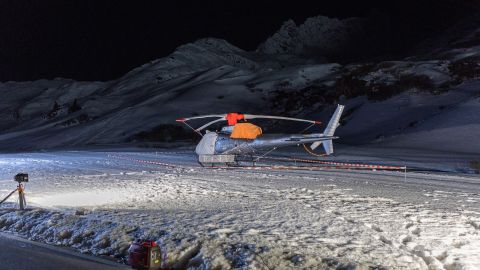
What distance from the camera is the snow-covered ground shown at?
7.69 meters

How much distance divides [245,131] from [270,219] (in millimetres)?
12766

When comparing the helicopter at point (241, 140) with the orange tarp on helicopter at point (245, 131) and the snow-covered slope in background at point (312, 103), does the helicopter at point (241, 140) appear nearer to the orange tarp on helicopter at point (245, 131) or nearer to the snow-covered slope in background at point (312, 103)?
the orange tarp on helicopter at point (245, 131)

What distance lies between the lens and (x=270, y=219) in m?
10.6

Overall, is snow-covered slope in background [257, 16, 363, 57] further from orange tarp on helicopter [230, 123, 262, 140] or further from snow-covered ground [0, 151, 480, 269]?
snow-covered ground [0, 151, 480, 269]

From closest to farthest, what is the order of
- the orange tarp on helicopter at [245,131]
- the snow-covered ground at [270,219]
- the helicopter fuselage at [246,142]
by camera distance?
1. the snow-covered ground at [270,219]
2. the helicopter fuselage at [246,142]
3. the orange tarp on helicopter at [245,131]

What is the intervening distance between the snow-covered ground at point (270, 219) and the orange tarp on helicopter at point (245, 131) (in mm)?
4568

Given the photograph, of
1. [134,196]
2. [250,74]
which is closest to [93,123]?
[250,74]

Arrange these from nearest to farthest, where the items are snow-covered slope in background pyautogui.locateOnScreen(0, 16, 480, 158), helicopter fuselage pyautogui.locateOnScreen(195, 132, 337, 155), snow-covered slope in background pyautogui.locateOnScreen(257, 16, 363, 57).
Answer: helicopter fuselage pyautogui.locateOnScreen(195, 132, 337, 155) → snow-covered slope in background pyautogui.locateOnScreen(0, 16, 480, 158) → snow-covered slope in background pyautogui.locateOnScreen(257, 16, 363, 57)

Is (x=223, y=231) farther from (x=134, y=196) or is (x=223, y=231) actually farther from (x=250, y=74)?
(x=250, y=74)

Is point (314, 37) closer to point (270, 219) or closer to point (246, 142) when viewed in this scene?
point (246, 142)

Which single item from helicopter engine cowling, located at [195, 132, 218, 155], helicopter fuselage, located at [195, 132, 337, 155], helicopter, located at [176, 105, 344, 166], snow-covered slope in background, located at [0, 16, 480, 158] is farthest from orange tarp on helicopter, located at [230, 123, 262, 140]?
snow-covered slope in background, located at [0, 16, 480, 158]

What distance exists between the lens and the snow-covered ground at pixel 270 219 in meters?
7.69

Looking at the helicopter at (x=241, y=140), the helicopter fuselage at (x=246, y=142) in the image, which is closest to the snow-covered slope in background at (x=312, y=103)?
the helicopter at (x=241, y=140)

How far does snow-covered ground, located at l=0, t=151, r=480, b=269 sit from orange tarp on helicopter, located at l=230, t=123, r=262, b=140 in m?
4.57
